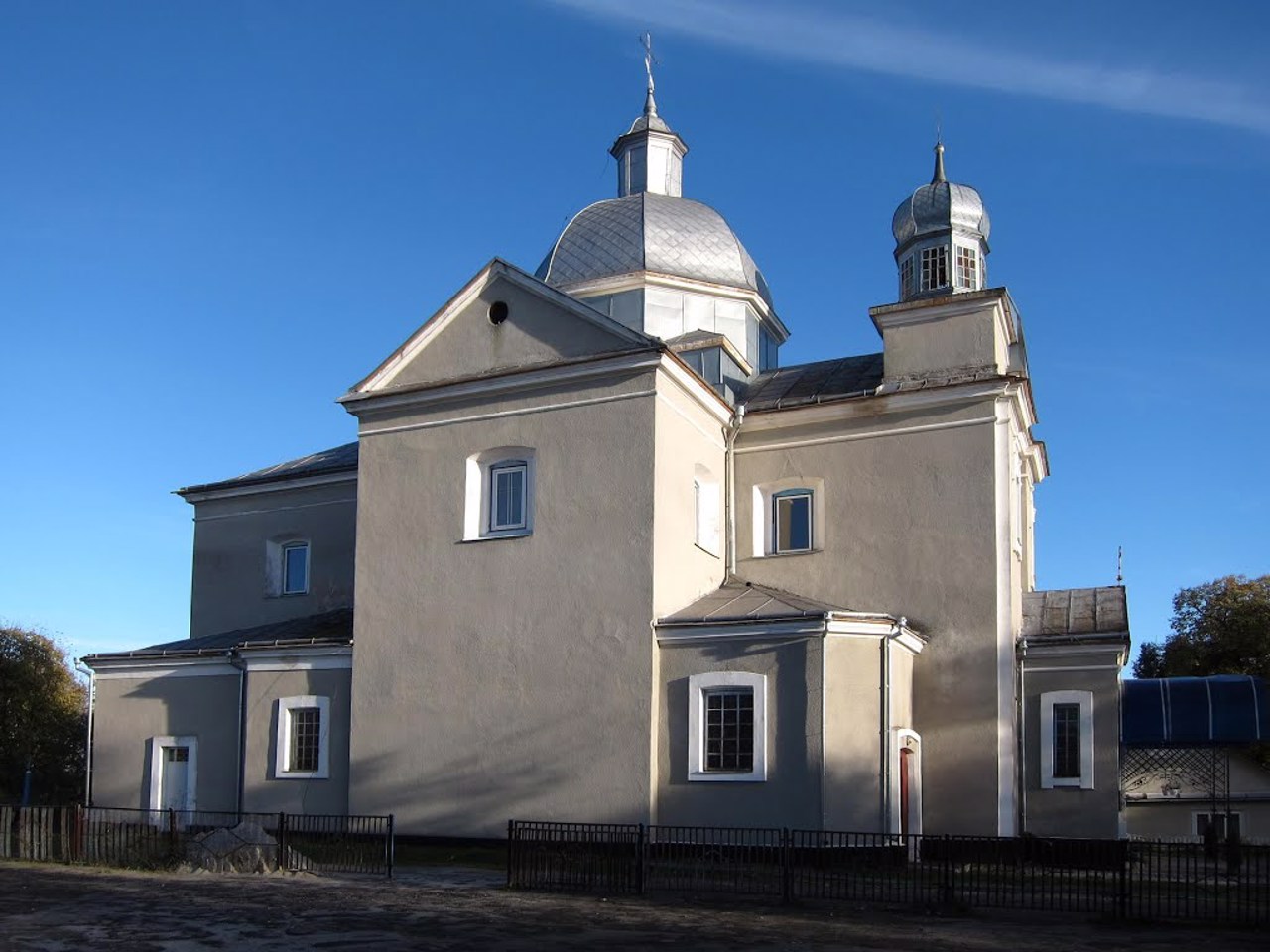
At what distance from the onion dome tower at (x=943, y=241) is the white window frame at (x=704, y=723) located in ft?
28.6

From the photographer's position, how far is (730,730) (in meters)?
20.1

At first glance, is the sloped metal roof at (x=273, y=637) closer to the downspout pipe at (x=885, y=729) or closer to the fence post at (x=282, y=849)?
the fence post at (x=282, y=849)

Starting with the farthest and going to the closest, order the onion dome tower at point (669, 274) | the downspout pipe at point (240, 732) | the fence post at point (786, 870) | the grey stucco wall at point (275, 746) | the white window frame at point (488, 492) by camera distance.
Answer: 1. the onion dome tower at point (669, 274)
2. the downspout pipe at point (240, 732)
3. the grey stucco wall at point (275, 746)
4. the white window frame at point (488, 492)
5. the fence post at point (786, 870)

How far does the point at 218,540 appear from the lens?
2953 cm

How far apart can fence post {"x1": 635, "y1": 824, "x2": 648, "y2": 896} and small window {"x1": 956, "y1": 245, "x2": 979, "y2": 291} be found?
13.5 meters

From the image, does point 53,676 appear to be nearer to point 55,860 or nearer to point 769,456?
point 55,860

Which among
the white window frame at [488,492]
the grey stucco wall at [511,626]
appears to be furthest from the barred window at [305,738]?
the white window frame at [488,492]

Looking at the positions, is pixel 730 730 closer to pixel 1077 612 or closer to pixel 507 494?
pixel 507 494

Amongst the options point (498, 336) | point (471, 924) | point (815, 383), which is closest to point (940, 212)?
point (815, 383)

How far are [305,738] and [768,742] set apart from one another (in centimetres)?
870

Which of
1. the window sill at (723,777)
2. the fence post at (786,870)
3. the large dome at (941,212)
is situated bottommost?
the fence post at (786,870)

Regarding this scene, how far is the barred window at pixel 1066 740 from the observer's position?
21016 millimetres

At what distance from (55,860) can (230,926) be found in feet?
24.4

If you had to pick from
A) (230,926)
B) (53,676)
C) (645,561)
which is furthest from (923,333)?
(53,676)
